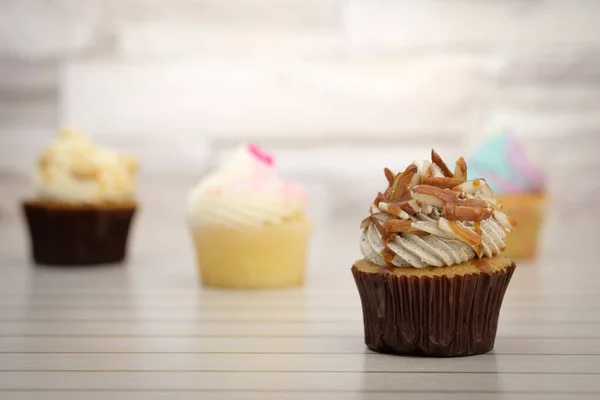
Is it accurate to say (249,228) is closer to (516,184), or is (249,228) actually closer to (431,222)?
(431,222)

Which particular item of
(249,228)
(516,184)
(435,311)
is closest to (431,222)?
(435,311)

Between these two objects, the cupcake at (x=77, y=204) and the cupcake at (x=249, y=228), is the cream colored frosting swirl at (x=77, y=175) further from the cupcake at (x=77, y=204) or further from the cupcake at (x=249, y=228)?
the cupcake at (x=249, y=228)

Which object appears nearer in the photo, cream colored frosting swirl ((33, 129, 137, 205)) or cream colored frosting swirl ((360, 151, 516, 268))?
cream colored frosting swirl ((360, 151, 516, 268))

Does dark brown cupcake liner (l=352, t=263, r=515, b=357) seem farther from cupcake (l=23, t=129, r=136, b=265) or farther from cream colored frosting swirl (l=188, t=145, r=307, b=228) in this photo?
cupcake (l=23, t=129, r=136, b=265)

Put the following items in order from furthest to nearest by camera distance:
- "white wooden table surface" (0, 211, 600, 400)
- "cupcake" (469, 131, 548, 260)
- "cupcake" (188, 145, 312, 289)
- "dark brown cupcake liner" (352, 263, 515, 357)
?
"cupcake" (469, 131, 548, 260) < "cupcake" (188, 145, 312, 289) < "dark brown cupcake liner" (352, 263, 515, 357) < "white wooden table surface" (0, 211, 600, 400)

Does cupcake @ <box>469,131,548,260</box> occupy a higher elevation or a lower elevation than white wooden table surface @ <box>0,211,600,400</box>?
higher

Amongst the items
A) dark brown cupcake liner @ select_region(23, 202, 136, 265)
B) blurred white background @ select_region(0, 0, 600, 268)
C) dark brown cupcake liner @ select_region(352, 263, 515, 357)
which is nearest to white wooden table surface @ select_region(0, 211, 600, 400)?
dark brown cupcake liner @ select_region(352, 263, 515, 357)
